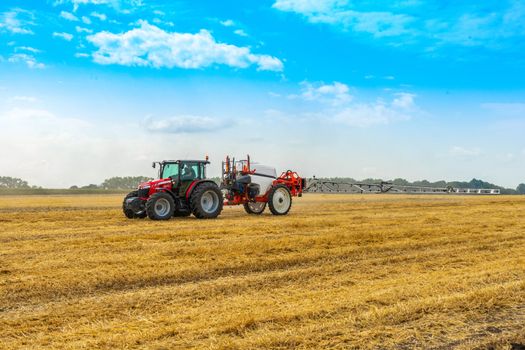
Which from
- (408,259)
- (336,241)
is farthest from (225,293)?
(336,241)

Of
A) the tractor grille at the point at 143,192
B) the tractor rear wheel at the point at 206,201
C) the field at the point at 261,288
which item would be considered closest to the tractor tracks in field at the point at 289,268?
the field at the point at 261,288

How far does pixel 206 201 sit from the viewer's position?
56.4 ft

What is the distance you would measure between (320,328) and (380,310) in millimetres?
915

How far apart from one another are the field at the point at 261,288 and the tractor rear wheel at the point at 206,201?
134 inches

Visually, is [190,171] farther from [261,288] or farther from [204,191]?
[261,288]

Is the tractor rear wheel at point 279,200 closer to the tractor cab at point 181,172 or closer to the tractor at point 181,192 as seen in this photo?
the tractor at point 181,192

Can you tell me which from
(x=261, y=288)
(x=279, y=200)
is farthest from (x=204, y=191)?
(x=261, y=288)

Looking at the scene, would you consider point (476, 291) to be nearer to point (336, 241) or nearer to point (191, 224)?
point (336, 241)

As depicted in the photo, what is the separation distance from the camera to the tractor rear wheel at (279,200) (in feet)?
61.0

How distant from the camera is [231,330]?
529 centimetres

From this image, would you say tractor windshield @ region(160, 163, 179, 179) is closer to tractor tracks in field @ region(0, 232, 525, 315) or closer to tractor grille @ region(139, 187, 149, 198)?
tractor grille @ region(139, 187, 149, 198)

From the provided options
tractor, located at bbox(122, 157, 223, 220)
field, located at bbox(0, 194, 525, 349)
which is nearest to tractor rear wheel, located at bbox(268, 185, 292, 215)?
tractor, located at bbox(122, 157, 223, 220)

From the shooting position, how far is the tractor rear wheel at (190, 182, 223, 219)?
16.6m

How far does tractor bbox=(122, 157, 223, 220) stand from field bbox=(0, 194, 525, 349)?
11.3 ft
